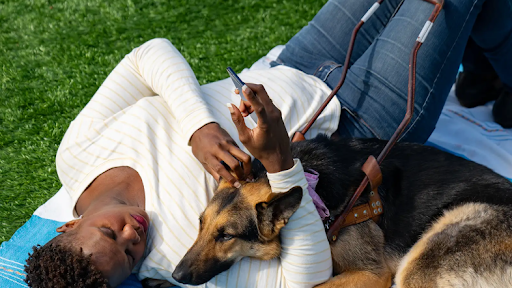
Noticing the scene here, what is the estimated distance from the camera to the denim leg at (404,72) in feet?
12.2

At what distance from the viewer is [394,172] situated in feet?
10.4

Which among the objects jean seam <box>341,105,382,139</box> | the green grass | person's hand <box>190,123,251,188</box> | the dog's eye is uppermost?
person's hand <box>190,123,251,188</box>

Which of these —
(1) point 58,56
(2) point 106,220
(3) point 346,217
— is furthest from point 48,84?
(3) point 346,217

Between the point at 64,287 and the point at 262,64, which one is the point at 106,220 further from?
the point at 262,64

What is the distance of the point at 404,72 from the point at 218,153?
183 cm

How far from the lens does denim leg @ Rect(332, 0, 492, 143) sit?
12.2 feet

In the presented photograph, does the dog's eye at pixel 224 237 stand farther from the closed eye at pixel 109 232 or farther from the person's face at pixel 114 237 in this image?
the closed eye at pixel 109 232

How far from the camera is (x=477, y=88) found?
4.90 meters

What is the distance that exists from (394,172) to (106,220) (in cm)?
197

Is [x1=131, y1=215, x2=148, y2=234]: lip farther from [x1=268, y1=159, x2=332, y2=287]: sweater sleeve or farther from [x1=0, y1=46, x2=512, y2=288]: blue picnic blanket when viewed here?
[x1=268, y1=159, x2=332, y2=287]: sweater sleeve

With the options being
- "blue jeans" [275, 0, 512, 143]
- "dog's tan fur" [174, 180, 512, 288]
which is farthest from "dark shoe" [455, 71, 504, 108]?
"dog's tan fur" [174, 180, 512, 288]

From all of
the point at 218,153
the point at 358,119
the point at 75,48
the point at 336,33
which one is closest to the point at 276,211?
the point at 218,153

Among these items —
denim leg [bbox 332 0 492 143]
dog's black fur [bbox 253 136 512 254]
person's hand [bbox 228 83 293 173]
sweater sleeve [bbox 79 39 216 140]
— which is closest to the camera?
person's hand [bbox 228 83 293 173]

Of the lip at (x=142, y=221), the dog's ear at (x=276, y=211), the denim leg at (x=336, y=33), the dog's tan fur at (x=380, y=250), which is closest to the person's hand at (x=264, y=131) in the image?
the dog's ear at (x=276, y=211)
